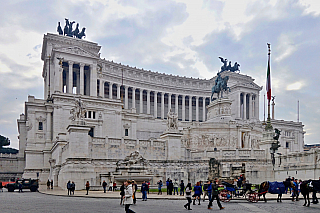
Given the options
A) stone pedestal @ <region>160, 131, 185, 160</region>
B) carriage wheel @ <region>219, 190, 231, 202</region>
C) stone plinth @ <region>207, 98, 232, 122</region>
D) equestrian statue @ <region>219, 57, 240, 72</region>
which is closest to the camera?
carriage wheel @ <region>219, 190, 231, 202</region>

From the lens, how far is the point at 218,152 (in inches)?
1661

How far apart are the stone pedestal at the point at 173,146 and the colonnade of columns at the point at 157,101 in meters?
48.3

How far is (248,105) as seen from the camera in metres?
109

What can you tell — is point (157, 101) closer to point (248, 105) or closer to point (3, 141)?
point (248, 105)

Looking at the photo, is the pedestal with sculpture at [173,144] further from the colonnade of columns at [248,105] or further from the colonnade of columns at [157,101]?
the colonnade of columns at [248,105]

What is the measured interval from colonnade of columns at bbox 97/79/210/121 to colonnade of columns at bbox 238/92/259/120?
11.4 m

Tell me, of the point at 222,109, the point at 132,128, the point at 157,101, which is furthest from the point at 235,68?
the point at 132,128

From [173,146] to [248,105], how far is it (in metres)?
71.1

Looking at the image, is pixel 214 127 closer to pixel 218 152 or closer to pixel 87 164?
pixel 218 152

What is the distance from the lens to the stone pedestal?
4272 centimetres

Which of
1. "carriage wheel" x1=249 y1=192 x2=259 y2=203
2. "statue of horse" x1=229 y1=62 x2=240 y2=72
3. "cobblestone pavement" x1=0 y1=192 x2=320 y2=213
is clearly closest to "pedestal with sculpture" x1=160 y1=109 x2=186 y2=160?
"carriage wheel" x1=249 y1=192 x2=259 y2=203

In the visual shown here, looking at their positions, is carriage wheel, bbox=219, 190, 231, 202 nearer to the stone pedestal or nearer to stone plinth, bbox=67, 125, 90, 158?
stone plinth, bbox=67, 125, 90, 158

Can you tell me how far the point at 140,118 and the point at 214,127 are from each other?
1813 cm

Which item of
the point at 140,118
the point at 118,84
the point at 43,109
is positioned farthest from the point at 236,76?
Result: the point at 43,109
